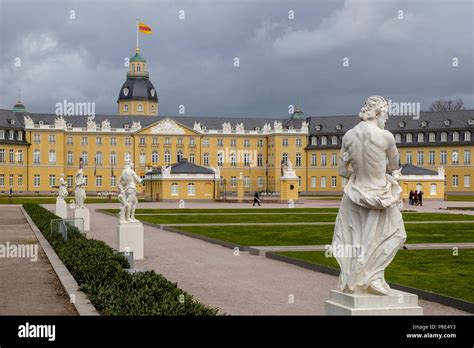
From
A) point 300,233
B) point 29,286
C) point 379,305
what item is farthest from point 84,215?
point 379,305

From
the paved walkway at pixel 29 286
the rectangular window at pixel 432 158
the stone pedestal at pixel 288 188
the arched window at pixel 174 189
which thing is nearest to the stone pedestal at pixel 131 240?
the paved walkway at pixel 29 286

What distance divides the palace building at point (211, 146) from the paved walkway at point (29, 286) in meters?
73.5

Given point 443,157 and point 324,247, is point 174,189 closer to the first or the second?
point 443,157

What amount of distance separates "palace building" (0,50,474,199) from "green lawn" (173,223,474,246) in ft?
Result: 207

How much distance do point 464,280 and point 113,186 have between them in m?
91.0

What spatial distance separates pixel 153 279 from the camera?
500 inches

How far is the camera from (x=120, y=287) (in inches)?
483

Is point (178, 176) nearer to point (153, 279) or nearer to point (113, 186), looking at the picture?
point (113, 186)

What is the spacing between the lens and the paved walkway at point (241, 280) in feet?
39.6

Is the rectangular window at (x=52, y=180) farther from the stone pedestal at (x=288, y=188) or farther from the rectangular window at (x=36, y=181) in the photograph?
the stone pedestal at (x=288, y=188)

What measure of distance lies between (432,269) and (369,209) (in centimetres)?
855

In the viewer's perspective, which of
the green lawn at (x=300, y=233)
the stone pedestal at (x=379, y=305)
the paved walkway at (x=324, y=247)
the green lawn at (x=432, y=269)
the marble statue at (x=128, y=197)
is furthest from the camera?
the green lawn at (x=300, y=233)

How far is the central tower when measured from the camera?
11569 cm
